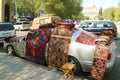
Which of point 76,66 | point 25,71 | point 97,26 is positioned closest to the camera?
point 25,71

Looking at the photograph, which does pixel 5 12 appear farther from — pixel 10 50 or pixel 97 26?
pixel 10 50

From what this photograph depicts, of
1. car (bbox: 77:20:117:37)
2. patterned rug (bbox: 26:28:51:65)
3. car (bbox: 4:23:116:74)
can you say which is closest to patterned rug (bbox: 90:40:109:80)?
car (bbox: 4:23:116:74)

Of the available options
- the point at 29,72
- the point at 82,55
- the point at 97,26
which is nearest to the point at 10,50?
the point at 29,72

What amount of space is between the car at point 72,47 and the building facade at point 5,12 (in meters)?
42.8

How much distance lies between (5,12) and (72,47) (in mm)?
48778

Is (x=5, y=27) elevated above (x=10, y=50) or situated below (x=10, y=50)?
above

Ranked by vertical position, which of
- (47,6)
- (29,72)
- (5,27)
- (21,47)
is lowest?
(29,72)

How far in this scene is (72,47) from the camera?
8.62 m

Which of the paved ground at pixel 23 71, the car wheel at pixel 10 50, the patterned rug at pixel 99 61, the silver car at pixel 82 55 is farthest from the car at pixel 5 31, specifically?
the patterned rug at pixel 99 61

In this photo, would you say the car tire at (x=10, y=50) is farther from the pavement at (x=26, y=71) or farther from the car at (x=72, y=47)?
the pavement at (x=26, y=71)

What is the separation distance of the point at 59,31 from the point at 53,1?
36.9 metres

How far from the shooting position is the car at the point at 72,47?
8312mm

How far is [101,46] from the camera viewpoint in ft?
26.0

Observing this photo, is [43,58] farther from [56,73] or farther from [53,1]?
[53,1]
